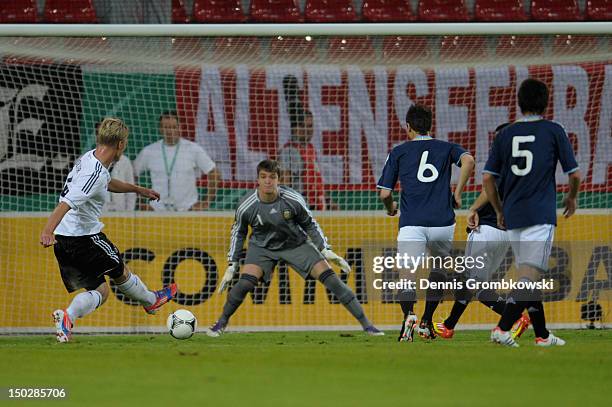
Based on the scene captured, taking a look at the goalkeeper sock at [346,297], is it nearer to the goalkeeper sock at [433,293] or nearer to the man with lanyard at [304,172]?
the goalkeeper sock at [433,293]

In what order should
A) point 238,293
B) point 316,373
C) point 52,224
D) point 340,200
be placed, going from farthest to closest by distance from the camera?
point 340,200 < point 238,293 < point 52,224 < point 316,373

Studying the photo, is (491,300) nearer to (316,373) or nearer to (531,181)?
(531,181)

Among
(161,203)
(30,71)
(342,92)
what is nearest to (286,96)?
(342,92)

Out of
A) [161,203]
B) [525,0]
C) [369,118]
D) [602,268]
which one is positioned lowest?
[602,268]

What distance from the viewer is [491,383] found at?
5812mm

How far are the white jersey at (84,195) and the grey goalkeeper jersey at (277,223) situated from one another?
157 cm

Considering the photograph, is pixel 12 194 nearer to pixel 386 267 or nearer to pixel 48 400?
pixel 386 267

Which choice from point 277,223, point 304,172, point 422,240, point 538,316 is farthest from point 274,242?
point 538,316

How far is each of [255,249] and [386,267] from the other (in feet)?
6.92

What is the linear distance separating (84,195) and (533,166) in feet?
11.3

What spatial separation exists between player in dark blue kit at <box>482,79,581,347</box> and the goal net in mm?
3896

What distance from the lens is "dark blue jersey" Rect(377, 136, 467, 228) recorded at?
8859 mm

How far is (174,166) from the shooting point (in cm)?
1197

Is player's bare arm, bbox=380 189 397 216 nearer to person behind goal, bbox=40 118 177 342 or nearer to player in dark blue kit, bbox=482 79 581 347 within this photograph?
player in dark blue kit, bbox=482 79 581 347
